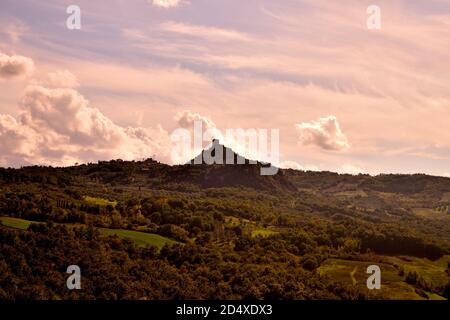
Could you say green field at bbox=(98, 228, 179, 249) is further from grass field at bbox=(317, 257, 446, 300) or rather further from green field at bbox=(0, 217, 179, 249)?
grass field at bbox=(317, 257, 446, 300)

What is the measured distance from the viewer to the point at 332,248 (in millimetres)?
199875

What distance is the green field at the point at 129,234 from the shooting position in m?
138

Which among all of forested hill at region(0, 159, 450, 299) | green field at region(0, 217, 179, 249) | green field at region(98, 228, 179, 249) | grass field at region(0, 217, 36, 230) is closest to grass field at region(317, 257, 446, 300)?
forested hill at region(0, 159, 450, 299)

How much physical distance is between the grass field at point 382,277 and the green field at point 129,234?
45451 mm

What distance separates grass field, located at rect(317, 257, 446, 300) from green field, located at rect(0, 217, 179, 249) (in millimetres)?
45451

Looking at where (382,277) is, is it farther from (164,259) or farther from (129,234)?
(129,234)

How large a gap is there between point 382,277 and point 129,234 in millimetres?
70404

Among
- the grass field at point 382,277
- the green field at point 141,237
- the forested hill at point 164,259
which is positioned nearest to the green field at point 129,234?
the green field at point 141,237

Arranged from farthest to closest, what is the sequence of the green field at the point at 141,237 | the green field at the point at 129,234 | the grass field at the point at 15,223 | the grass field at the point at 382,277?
the green field at the point at 141,237, the grass field at the point at 382,277, the green field at the point at 129,234, the grass field at the point at 15,223

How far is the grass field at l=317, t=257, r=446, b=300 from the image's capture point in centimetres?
14588

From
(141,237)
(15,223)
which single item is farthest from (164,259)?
(15,223)

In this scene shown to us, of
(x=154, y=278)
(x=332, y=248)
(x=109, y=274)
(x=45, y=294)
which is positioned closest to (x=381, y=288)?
(x=332, y=248)

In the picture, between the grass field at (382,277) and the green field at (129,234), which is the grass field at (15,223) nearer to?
the green field at (129,234)

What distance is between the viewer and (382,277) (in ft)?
534
